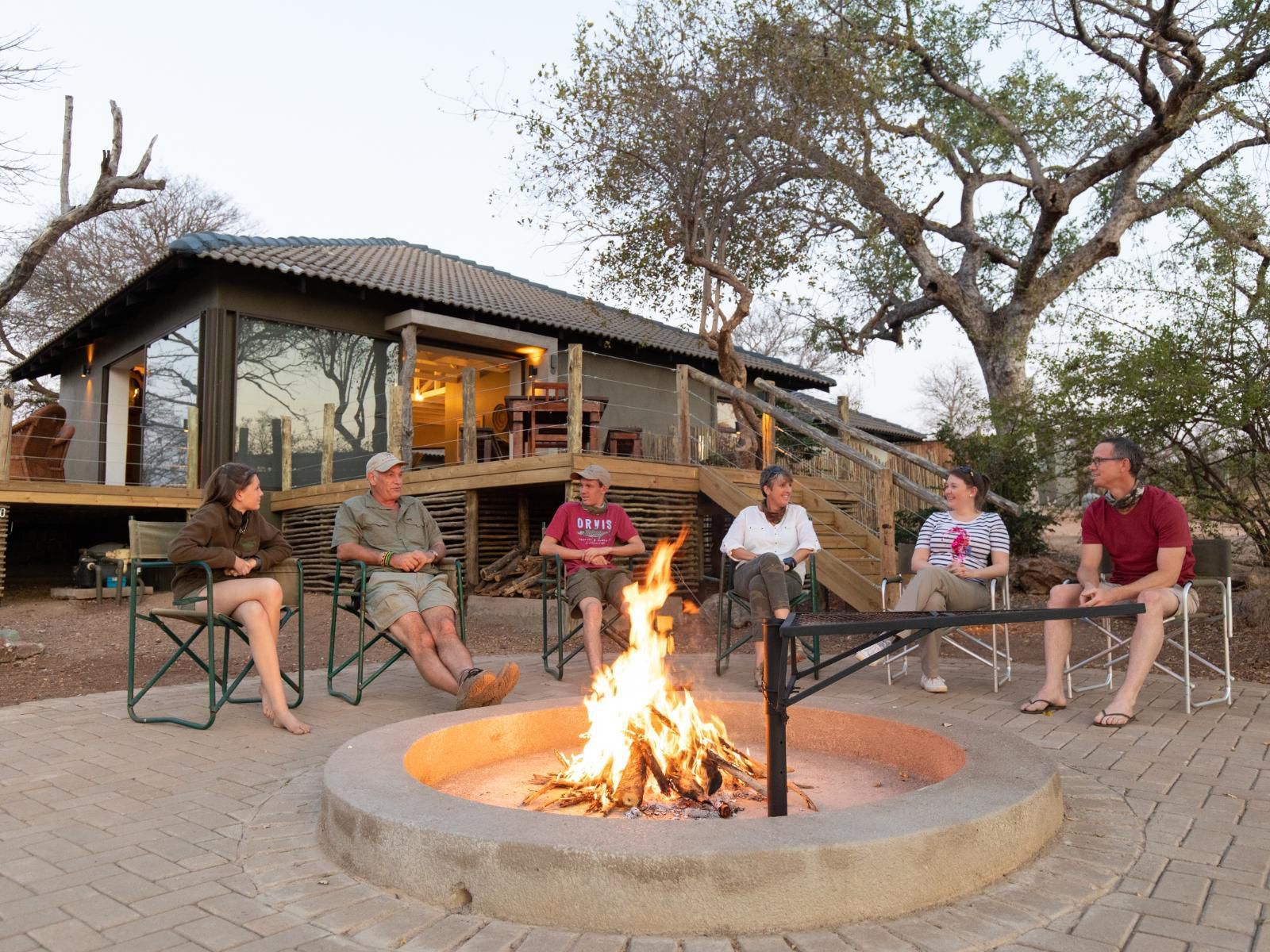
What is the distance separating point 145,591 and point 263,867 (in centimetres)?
869

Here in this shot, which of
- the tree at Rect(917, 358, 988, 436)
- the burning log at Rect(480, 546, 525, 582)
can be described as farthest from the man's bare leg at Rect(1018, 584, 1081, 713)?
the tree at Rect(917, 358, 988, 436)

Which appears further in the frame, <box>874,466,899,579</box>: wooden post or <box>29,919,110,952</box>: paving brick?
<box>874,466,899,579</box>: wooden post

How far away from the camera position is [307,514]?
414 inches

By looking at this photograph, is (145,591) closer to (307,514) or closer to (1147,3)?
(307,514)

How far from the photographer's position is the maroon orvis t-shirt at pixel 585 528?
4.97 metres

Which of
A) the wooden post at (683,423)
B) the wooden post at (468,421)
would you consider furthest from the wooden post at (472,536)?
the wooden post at (683,423)

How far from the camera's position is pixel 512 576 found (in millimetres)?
8086

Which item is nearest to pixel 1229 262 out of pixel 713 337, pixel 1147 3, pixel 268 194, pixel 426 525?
pixel 713 337

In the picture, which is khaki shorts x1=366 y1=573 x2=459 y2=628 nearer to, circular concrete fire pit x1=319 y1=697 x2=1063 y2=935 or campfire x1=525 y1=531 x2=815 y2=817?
campfire x1=525 y1=531 x2=815 y2=817

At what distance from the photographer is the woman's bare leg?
148 inches

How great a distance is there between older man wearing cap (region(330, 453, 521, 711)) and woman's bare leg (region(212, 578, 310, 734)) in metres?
0.40

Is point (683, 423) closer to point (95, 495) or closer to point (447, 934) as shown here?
point (95, 495)

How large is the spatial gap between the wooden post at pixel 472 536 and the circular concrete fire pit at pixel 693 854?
585 centimetres

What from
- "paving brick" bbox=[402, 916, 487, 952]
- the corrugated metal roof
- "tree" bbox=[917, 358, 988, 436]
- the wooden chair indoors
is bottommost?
"paving brick" bbox=[402, 916, 487, 952]
